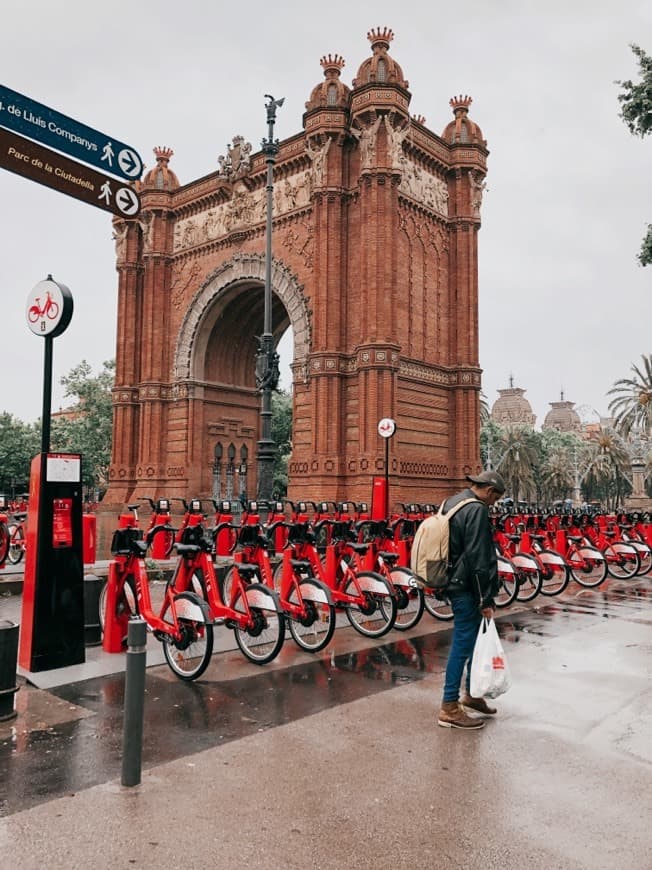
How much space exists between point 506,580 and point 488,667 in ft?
18.1

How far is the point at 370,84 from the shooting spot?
2425cm

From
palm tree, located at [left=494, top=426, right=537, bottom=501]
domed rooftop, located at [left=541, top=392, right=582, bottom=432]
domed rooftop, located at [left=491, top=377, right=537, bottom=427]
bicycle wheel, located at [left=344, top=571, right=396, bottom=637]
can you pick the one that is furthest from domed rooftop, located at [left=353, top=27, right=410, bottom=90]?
domed rooftop, located at [left=541, top=392, right=582, bottom=432]

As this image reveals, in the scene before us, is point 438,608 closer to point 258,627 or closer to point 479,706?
point 258,627

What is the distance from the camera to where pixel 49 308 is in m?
6.65

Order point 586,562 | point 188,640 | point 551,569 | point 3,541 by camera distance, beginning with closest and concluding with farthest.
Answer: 1. point 188,640
2. point 551,569
3. point 586,562
4. point 3,541

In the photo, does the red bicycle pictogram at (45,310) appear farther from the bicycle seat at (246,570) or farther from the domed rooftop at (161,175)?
the domed rooftop at (161,175)

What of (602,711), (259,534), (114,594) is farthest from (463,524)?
(114,594)

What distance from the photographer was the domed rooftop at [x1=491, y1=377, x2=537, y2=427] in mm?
123406

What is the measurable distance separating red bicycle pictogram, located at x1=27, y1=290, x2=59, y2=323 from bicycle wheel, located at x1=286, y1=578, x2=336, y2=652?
364 cm

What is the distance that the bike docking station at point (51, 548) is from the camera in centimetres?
638

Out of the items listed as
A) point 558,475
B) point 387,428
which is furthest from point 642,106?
point 558,475

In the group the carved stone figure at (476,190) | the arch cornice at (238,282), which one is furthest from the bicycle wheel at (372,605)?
the carved stone figure at (476,190)

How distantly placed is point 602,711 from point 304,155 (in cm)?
2542

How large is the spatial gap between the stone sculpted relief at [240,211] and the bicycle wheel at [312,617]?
22118 millimetres
